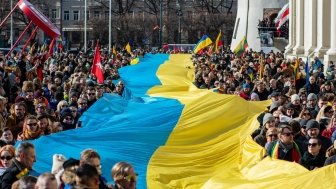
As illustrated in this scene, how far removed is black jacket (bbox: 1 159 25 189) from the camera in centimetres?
1004

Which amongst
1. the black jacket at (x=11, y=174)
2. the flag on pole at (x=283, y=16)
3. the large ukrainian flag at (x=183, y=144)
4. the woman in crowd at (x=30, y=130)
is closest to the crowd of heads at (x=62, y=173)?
the black jacket at (x=11, y=174)

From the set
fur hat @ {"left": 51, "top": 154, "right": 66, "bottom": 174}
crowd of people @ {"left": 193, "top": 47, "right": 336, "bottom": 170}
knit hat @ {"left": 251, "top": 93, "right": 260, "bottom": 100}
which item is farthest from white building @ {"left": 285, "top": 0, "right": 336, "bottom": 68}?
fur hat @ {"left": 51, "top": 154, "right": 66, "bottom": 174}

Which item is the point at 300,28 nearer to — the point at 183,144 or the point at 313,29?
the point at 313,29

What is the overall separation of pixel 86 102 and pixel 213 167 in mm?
4754

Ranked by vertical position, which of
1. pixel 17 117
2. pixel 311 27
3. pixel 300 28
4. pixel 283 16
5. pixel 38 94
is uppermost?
pixel 283 16

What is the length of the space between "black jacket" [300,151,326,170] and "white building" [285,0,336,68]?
83.3 feet

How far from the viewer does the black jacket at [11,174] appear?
10039 millimetres

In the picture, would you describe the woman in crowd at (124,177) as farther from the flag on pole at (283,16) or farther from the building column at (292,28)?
the flag on pole at (283,16)

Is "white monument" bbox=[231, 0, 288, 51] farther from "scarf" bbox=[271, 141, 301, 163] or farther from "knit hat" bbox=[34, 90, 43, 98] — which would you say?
"scarf" bbox=[271, 141, 301, 163]

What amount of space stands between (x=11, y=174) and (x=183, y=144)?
659cm

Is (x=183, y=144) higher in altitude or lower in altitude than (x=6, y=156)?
lower

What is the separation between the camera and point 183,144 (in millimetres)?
16453

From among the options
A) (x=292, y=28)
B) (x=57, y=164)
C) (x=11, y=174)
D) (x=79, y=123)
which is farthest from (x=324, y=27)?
(x=11, y=174)

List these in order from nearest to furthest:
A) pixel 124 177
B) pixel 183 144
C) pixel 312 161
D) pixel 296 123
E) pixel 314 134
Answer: pixel 124 177, pixel 312 161, pixel 314 134, pixel 296 123, pixel 183 144
